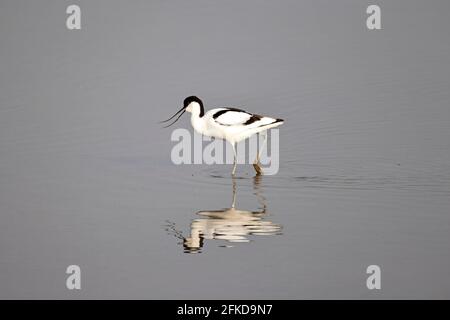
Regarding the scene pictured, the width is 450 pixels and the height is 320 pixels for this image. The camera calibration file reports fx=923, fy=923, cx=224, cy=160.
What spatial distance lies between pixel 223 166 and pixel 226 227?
15.5 feet

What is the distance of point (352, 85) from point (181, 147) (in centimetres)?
783

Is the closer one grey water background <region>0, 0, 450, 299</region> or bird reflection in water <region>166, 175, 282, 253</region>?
grey water background <region>0, 0, 450, 299</region>

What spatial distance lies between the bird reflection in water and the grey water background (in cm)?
14

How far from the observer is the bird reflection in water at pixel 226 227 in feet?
32.7

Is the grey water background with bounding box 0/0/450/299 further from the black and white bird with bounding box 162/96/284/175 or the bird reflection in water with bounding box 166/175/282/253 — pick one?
the black and white bird with bounding box 162/96/284/175

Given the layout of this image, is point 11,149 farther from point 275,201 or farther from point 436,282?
point 436,282

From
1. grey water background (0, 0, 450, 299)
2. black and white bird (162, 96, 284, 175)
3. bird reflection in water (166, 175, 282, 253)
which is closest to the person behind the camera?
grey water background (0, 0, 450, 299)

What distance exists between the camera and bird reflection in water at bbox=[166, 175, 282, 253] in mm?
9969

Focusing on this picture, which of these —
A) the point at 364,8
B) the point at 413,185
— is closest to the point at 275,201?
the point at 413,185

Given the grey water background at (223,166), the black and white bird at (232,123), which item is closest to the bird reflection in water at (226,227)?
the grey water background at (223,166)

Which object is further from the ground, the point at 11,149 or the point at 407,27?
the point at 407,27

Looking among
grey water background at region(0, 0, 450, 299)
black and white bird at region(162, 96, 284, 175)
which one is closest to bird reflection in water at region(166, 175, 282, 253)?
grey water background at region(0, 0, 450, 299)

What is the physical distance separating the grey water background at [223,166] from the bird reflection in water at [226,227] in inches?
5.5

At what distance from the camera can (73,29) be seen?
30438mm
